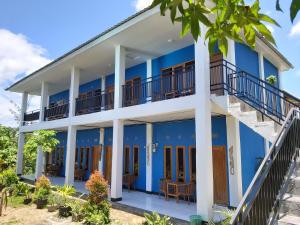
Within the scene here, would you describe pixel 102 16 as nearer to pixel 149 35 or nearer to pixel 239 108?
pixel 149 35

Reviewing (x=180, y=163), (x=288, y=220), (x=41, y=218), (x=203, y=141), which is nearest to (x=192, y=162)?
(x=180, y=163)

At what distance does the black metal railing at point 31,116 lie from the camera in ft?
63.1

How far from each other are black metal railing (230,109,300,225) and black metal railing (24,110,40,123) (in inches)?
703

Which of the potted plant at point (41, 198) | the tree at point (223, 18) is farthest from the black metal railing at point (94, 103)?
the tree at point (223, 18)

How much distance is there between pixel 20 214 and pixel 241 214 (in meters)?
9.65

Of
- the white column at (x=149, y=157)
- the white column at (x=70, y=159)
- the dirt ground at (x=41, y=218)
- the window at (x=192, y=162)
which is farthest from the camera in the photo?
the white column at (x=70, y=159)

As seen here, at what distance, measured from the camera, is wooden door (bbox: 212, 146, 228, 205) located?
10.1 metres

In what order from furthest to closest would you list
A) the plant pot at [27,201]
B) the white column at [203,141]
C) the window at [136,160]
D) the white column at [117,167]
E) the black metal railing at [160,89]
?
the window at [136,160], the plant pot at [27,201], the white column at [117,167], the black metal railing at [160,89], the white column at [203,141]

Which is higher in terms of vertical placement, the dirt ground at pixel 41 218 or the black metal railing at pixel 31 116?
the black metal railing at pixel 31 116

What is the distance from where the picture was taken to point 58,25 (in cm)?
1105

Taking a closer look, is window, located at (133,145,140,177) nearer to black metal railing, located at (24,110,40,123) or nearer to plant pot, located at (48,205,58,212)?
plant pot, located at (48,205,58,212)

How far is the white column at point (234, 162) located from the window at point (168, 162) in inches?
123

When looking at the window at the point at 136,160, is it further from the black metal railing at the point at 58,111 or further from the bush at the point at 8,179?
the bush at the point at 8,179

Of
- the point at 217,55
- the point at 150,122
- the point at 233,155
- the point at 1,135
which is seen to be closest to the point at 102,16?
the point at 217,55
